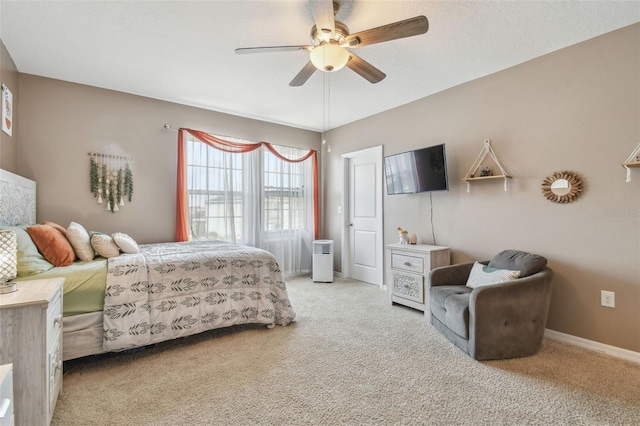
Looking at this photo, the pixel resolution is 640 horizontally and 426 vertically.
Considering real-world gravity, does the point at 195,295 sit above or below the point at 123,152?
below

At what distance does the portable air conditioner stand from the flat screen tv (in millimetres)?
1357

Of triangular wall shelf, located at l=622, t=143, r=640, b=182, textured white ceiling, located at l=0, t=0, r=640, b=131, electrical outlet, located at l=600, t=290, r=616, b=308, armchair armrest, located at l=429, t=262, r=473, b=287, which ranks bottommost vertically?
electrical outlet, located at l=600, t=290, r=616, b=308

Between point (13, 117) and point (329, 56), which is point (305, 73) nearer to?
point (329, 56)

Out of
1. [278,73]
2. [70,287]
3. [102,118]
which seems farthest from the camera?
[102,118]

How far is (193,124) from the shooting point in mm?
4223

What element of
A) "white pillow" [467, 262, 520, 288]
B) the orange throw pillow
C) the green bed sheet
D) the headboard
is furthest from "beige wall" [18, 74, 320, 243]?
"white pillow" [467, 262, 520, 288]

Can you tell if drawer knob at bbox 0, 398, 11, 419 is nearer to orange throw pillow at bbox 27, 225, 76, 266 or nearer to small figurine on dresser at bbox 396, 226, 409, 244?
orange throw pillow at bbox 27, 225, 76, 266

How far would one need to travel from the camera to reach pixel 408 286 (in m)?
3.50

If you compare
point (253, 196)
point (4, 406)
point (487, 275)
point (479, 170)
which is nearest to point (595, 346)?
point (487, 275)

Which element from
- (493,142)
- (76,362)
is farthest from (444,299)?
(76,362)

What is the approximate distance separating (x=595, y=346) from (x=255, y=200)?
4142mm

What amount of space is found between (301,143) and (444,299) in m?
3.57

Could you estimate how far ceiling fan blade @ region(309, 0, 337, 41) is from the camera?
1712 mm

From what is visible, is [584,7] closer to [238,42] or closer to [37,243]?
[238,42]
